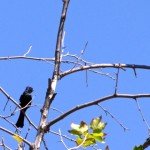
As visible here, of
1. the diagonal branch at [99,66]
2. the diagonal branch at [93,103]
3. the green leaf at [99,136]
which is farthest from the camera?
the diagonal branch at [99,66]

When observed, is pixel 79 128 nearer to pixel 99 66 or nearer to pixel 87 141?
pixel 87 141

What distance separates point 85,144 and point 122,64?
65cm

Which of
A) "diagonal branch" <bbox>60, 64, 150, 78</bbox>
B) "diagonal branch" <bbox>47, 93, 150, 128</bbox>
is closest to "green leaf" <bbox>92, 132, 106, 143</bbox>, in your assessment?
"diagonal branch" <bbox>47, 93, 150, 128</bbox>

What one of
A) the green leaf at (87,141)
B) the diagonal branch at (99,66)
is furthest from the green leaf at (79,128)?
the diagonal branch at (99,66)

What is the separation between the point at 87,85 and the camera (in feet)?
12.0

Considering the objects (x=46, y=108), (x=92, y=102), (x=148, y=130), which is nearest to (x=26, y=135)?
(x=46, y=108)

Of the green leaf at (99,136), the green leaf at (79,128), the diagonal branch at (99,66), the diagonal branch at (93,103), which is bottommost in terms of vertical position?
the green leaf at (99,136)

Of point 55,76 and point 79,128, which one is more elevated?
point 55,76

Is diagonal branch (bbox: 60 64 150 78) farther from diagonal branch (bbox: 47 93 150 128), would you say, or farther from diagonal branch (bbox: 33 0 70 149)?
diagonal branch (bbox: 47 93 150 128)

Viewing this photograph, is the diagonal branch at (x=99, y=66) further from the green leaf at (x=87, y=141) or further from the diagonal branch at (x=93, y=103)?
the green leaf at (x=87, y=141)

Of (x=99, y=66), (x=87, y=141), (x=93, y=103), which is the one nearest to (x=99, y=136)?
(x=87, y=141)

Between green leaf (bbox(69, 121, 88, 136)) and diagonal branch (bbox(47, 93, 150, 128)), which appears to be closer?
green leaf (bbox(69, 121, 88, 136))

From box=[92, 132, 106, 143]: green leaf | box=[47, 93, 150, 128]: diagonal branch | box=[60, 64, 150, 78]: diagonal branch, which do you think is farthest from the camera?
box=[60, 64, 150, 78]: diagonal branch

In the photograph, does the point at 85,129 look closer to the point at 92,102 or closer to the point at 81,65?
the point at 92,102
